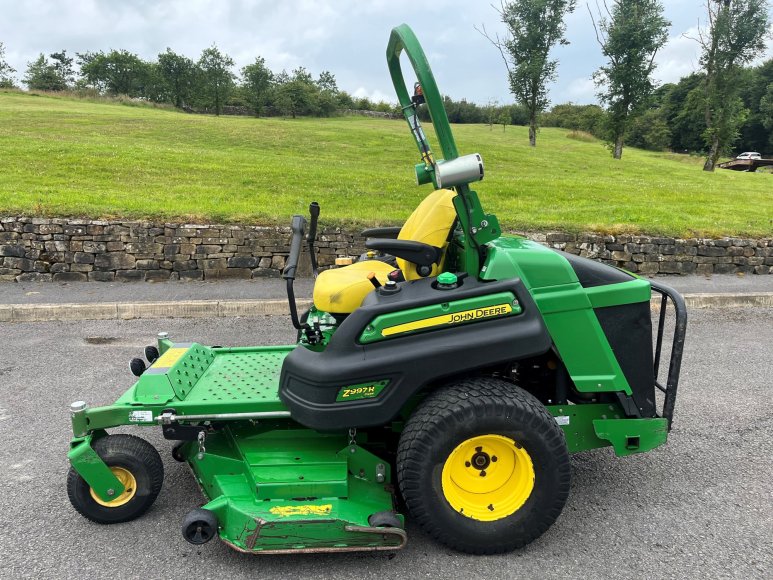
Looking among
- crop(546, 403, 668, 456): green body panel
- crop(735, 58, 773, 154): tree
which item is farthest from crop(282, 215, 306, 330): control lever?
crop(735, 58, 773, 154): tree

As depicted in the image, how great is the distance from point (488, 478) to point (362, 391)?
71 centimetres

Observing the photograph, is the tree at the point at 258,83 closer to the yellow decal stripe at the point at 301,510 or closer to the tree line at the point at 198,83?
the tree line at the point at 198,83

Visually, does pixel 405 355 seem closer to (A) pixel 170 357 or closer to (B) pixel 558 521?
(B) pixel 558 521

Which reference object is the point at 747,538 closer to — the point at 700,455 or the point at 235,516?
the point at 700,455

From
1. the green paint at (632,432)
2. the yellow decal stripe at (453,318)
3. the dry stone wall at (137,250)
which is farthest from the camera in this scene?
the dry stone wall at (137,250)

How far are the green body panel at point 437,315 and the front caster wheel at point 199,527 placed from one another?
3.30 feet

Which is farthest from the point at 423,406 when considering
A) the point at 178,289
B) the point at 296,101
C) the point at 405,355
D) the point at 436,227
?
the point at 296,101

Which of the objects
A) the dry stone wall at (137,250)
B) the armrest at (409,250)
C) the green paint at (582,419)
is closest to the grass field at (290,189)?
the dry stone wall at (137,250)

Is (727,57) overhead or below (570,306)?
overhead

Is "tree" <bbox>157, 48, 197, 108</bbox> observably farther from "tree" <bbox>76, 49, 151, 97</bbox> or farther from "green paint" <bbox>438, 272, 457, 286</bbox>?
"green paint" <bbox>438, 272, 457, 286</bbox>

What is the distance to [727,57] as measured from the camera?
23750 millimetres

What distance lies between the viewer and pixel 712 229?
8406mm

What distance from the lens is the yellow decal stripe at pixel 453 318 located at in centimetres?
240

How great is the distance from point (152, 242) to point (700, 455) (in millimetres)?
6595
